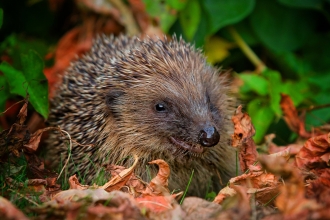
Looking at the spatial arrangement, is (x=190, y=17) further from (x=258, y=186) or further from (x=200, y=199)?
(x=200, y=199)

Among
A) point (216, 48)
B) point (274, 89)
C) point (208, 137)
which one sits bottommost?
point (208, 137)

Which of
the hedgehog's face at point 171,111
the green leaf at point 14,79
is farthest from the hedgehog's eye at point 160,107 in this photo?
the green leaf at point 14,79

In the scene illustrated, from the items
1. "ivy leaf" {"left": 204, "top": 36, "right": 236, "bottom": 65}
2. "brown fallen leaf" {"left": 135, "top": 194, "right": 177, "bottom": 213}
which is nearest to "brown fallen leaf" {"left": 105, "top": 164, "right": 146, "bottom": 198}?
"brown fallen leaf" {"left": 135, "top": 194, "right": 177, "bottom": 213}

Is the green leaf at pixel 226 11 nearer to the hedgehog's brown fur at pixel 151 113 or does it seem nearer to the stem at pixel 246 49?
the stem at pixel 246 49

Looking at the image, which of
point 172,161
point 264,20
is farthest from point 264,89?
point 172,161

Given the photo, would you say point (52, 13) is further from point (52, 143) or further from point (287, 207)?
point (287, 207)

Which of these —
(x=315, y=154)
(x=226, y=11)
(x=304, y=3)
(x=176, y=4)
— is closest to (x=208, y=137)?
(x=315, y=154)

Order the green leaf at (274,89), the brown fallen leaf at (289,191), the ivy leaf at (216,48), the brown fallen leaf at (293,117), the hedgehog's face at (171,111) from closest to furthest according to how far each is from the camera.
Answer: the brown fallen leaf at (289,191)
the hedgehog's face at (171,111)
the brown fallen leaf at (293,117)
the green leaf at (274,89)
the ivy leaf at (216,48)
